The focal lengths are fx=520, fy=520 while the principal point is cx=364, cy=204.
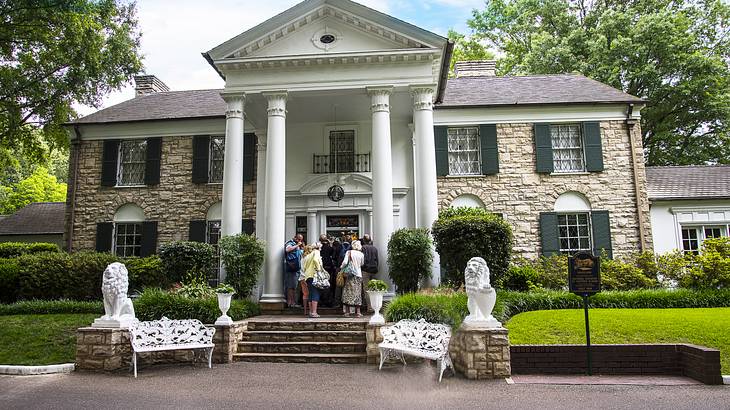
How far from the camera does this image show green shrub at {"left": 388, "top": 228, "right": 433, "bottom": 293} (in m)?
11.2

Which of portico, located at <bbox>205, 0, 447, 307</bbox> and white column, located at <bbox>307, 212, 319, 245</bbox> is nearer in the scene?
portico, located at <bbox>205, 0, 447, 307</bbox>

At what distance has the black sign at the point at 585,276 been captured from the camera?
25.6 ft

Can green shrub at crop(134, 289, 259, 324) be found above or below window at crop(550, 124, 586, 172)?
below

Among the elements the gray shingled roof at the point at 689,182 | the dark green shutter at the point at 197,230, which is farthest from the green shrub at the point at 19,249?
the gray shingled roof at the point at 689,182

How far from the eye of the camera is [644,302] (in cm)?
1175

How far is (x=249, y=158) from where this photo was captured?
1627cm

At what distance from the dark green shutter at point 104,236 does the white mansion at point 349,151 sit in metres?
0.05

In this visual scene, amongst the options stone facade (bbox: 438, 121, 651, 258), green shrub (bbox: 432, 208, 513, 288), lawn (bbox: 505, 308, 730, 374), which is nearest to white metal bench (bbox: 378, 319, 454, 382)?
lawn (bbox: 505, 308, 730, 374)

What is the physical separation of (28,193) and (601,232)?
37.2 meters

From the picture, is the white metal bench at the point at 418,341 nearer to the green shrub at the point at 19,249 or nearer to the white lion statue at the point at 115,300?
the white lion statue at the point at 115,300

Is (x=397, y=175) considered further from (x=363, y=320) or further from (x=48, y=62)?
(x=48, y=62)

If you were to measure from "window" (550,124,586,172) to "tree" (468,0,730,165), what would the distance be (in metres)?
8.14

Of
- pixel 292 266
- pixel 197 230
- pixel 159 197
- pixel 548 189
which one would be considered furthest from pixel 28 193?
pixel 548 189

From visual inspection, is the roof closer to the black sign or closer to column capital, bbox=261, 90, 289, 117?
column capital, bbox=261, 90, 289, 117
